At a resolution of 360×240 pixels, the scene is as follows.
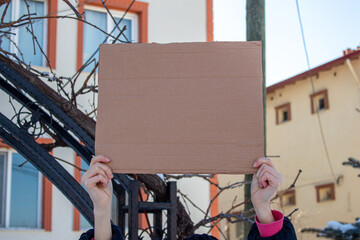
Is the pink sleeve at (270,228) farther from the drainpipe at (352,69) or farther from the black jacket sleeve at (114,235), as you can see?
the drainpipe at (352,69)

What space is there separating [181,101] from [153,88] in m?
0.12

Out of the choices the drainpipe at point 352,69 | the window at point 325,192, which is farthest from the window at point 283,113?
the drainpipe at point 352,69

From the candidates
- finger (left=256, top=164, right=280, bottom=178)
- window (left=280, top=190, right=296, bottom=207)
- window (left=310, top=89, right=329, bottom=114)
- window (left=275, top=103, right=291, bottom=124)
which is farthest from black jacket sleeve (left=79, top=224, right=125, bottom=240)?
window (left=275, top=103, right=291, bottom=124)

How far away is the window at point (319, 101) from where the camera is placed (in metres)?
15.8

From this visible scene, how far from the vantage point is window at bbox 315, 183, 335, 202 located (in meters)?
15.4

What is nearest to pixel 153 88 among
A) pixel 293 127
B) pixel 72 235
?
pixel 72 235

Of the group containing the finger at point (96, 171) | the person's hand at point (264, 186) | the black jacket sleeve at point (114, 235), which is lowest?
the black jacket sleeve at point (114, 235)

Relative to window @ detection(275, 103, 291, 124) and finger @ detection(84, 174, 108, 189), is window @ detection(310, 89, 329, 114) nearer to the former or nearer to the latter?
window @ detection(275, 103, 291, 124)

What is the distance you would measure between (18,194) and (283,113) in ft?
36.0

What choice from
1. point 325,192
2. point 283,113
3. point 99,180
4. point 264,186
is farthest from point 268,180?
point 283,113

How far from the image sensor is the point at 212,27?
923cm

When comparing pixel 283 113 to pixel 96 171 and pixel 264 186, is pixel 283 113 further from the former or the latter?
pixel 96 171

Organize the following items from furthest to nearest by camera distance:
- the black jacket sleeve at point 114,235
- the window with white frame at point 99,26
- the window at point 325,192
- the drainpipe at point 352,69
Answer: the window at point 325,192
the drainpipe at point 352,69
the window with white frame at point 99,26
the black jacket sleeve at point 114,235

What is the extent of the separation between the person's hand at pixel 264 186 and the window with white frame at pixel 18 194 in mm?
6291
